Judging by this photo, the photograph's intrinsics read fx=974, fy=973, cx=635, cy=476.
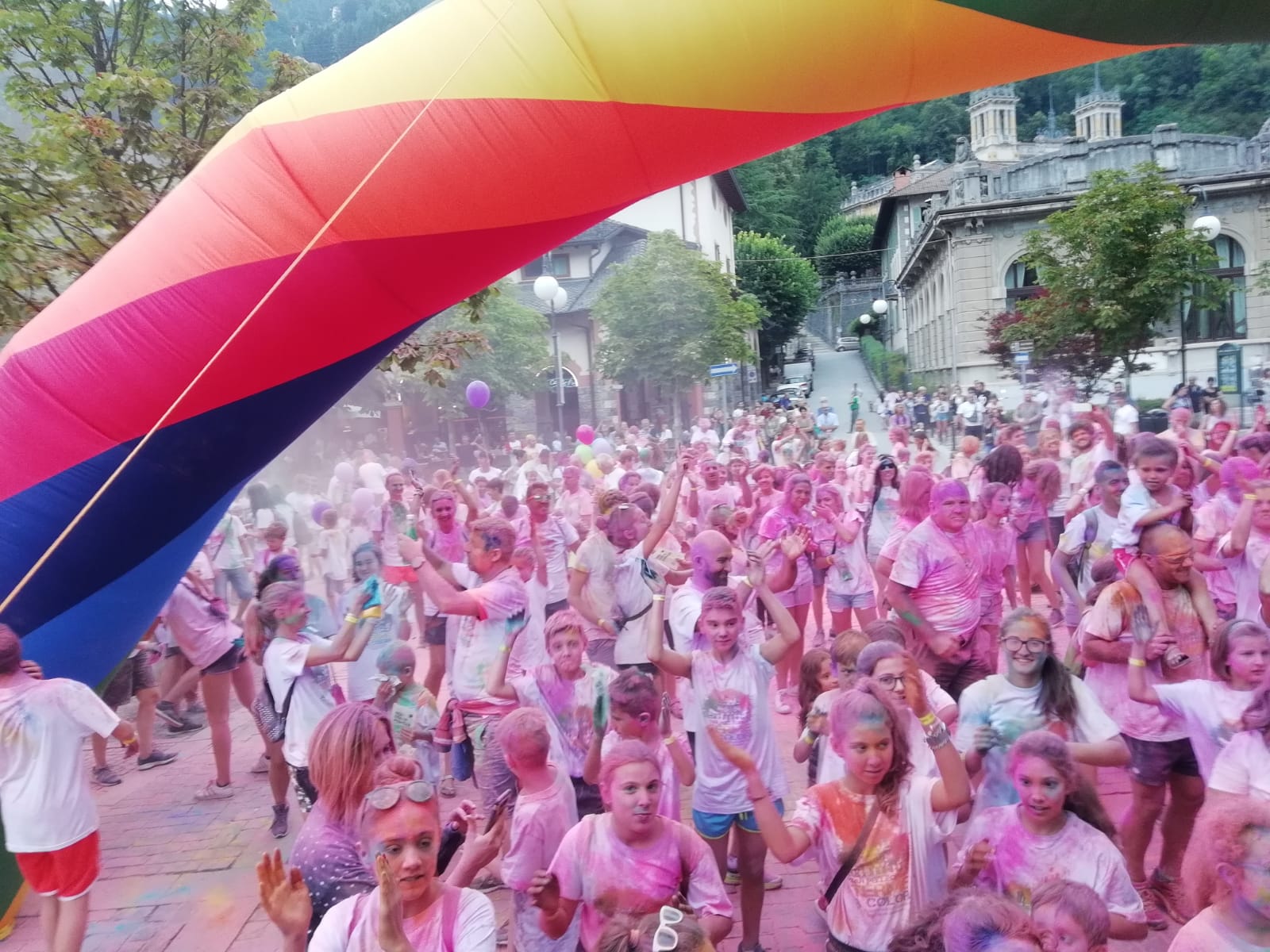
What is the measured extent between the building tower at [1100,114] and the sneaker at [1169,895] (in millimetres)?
67387

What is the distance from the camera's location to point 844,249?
75.4m

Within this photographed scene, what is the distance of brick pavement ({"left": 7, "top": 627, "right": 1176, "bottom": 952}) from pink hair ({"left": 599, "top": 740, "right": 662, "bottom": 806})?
150 centimetres

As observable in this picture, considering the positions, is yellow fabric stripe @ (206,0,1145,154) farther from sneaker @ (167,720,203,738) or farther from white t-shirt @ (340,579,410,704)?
sneaker @ (167,720,203,738)

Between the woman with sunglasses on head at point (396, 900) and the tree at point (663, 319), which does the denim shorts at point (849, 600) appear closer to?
the woman with sunglasses on head at point (396, 900)

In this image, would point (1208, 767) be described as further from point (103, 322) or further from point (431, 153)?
point (103, 322)

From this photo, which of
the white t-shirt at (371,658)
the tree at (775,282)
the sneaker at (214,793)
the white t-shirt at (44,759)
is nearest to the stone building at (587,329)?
the tree at (775,282)

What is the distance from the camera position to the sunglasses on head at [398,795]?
2.54 metres

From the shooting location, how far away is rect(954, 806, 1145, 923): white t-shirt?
2639 mm

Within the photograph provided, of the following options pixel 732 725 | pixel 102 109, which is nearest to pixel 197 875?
pixel 732 725

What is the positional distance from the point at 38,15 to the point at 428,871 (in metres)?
8.47

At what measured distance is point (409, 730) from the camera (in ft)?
14.9

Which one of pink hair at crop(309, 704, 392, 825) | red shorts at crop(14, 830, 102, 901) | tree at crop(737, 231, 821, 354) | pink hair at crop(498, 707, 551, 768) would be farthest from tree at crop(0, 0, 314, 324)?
tree at crop(737, 231, 821, 354)

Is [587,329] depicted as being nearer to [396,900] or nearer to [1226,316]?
[1226,316]

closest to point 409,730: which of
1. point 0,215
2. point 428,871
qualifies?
point 428,871
